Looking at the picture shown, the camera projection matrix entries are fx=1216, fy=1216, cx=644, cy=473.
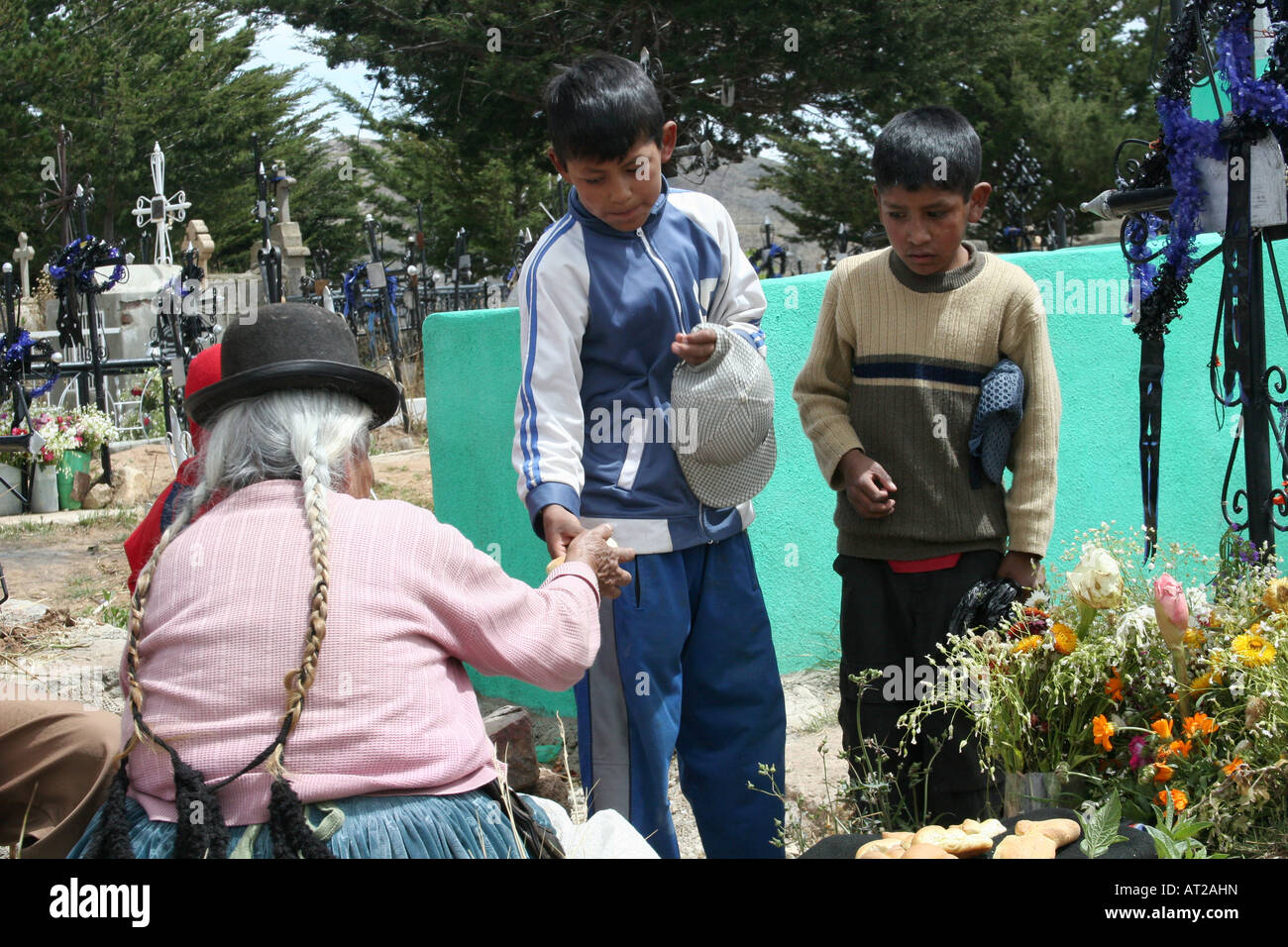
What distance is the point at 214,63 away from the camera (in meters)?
30.3

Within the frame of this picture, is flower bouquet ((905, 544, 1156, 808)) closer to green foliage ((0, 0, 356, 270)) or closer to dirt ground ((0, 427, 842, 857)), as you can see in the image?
dirt ground ((0, 427, 842, 857))

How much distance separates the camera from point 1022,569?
2.58 metres

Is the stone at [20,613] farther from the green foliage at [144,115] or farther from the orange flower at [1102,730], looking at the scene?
the green foliage at [144,115]

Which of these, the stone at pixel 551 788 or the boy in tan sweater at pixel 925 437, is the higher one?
the boy in tan sweater at pixel 925 437

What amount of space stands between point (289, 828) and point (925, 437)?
157cm

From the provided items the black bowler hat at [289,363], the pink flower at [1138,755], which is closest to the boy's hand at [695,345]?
the black bowler hat at [289,363]

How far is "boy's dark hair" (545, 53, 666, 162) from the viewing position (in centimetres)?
252

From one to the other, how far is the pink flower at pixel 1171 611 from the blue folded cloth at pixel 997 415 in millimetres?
636

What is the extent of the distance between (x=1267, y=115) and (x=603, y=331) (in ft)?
4.52

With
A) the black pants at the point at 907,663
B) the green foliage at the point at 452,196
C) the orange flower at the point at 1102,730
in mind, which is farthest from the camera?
the green foliage at the point at 452,196

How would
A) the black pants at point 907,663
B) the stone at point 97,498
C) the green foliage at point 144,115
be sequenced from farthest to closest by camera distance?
the green foliage at point 144,115 < the stone at point 97,498 < the black pants at point 907,663

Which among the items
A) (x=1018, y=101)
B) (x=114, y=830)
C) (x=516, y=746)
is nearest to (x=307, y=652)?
(x=114, y=830)

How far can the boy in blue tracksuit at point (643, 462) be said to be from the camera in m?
2.58

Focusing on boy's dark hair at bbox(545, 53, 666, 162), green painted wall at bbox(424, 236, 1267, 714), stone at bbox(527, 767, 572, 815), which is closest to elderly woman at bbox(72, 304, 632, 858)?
boy's dark hair at bbox(545, 53, 666, 162)
